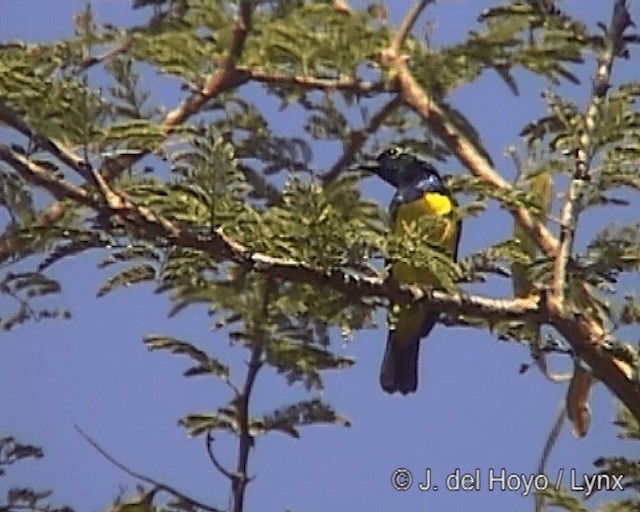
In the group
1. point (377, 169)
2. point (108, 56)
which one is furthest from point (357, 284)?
point (377, 169)

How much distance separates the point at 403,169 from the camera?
1.66 meters

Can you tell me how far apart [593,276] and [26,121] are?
54cm

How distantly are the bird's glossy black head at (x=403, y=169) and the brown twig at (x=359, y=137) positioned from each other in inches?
8.2

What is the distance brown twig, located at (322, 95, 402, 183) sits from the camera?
1304mm

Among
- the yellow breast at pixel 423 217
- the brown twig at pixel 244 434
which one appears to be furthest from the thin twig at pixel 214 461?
the yellow breast at pixel 423 217

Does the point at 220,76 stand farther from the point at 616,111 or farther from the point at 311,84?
the point at 616,111

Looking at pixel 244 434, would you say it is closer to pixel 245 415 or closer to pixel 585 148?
pixel 245 415

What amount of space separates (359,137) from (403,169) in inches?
14.3

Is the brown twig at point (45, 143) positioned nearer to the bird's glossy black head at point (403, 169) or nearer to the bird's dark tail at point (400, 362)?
the bird's glossy black head at point (403, 169)

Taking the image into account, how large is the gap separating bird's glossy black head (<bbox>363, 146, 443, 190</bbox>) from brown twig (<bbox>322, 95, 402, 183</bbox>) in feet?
0.68

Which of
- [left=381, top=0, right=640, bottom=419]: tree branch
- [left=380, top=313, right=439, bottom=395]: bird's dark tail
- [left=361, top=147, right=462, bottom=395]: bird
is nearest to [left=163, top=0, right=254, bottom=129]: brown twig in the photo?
[left=381, top=0, right=640, bottom=419]: tree branch

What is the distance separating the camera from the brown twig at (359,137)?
130cm

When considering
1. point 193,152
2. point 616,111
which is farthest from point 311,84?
point 616,111

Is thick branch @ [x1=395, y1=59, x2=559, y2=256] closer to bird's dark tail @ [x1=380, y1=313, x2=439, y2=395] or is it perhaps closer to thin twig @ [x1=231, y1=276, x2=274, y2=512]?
thin twig @ [x1=231, y1=276, x2=274, y2=512]
